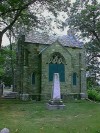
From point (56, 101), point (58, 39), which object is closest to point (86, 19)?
point (58, 39)

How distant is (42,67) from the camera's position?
28688mm

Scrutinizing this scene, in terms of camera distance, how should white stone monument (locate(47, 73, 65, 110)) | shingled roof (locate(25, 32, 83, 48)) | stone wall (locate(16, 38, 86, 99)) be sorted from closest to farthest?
1. white stone monument (locate(47, 73, 65, 110))
2. stone wall (locate(16, 38, 86, 99))
3. shingled roof (locate(25, 32, 83, 48))

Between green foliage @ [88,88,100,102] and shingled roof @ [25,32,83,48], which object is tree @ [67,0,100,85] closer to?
Result: shingled roof @ [25,32,83,48]

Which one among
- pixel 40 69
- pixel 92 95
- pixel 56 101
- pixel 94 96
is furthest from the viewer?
pixel 92 95

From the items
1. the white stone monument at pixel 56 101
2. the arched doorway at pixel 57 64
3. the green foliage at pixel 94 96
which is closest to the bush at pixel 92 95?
the green foliage at pixel 94 96

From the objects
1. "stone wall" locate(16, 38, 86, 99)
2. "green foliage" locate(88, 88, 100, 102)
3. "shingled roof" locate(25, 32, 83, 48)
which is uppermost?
"shingled roof" locate(25, 32, 83, 48)

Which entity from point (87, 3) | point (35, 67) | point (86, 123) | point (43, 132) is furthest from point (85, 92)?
point (43, 132)

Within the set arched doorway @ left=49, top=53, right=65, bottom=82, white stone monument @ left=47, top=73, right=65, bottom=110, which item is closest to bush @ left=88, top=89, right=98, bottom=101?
arched doorway @ left=49, top=53, right=65, bottom=82

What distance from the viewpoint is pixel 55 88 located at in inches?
779

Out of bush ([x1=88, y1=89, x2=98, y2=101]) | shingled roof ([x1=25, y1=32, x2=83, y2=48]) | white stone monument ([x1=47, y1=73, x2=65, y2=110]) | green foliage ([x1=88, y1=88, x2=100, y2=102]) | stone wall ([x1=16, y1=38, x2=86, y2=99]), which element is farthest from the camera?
bush ([x1=88, y1=89, x2=98, y2=101])

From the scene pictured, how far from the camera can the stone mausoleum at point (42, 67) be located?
28578mm

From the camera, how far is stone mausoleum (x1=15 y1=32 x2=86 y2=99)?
1125 inches

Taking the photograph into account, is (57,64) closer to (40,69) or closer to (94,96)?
(40,69)

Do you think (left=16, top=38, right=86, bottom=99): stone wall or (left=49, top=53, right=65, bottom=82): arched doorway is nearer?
(left=16, top=38, right=86, bottom=99): stone wall
